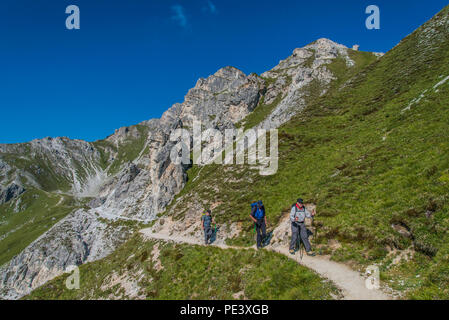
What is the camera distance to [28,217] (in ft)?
523

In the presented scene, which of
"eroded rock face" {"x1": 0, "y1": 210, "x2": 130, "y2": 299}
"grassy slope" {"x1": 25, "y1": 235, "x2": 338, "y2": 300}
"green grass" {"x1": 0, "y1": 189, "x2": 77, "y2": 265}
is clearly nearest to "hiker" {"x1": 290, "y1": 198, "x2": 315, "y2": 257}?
"grassy slope" {"x1": 25, "y1": 235, "x2": 338, "y2": 300}

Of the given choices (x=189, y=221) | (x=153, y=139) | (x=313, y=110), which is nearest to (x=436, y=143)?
(x=189, y=221)

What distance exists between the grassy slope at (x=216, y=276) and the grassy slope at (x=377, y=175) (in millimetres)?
3407

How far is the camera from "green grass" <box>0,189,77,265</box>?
11131 centimetres

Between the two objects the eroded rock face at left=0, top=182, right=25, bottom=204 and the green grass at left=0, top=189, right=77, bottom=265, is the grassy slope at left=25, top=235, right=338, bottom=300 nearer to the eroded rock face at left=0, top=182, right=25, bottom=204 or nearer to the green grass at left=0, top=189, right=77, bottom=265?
the green grass at left=0, top=189, right=77, bottom=265

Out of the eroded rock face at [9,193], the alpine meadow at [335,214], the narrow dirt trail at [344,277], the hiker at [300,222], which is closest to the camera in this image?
the narrow dirt trail at [344,277]

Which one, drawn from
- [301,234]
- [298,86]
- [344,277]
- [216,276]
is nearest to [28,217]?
[298,86]

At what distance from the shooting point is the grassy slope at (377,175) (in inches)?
440

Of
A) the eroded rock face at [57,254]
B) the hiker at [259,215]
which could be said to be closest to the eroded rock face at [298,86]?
the hiker at [259,215]

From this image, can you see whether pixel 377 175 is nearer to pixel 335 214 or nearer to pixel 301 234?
pixel 335 214

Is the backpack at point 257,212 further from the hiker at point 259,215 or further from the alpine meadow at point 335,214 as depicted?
the alpine meadow at point 335,214

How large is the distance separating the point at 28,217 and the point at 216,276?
687 ft

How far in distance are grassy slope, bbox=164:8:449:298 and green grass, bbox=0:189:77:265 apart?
128868 mm
